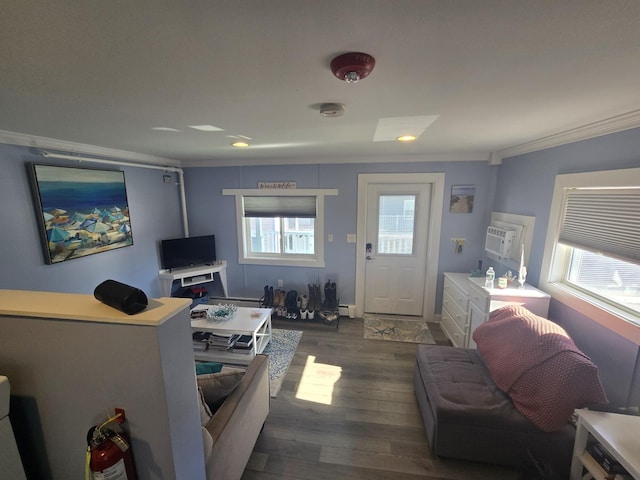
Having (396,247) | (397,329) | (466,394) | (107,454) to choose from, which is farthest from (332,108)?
(397,329)

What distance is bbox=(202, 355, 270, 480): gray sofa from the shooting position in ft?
4.21

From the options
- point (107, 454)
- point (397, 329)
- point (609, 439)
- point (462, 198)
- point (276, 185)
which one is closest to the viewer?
point (107, 454)

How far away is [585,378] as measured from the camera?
1.50m

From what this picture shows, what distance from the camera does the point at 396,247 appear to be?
3758 mm

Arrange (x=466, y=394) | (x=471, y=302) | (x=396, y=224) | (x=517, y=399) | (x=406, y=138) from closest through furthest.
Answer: (x=517, y=399) → (x=466, y=394) → (x=406, y=138) → (x=471, y=302) → (x=396, y=224)

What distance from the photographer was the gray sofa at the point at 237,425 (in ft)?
4.21

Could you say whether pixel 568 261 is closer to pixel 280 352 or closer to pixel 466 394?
pixel 466 394

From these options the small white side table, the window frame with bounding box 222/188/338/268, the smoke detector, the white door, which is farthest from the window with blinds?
the window frame with bounding box 222/188/338/268

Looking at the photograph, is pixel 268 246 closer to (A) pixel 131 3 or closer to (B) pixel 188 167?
(B) pixel 188 167

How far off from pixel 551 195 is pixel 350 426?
2625 millimetres

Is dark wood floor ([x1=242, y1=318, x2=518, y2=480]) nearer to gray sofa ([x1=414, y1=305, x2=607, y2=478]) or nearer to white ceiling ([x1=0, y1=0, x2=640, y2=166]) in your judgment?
gray sofa ([x1=414, y1=305, x2=607, y2=478])

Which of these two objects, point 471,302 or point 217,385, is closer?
point 217,385

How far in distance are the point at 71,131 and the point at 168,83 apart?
1.59 m

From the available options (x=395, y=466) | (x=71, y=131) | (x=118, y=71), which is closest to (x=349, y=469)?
(x=395, y=466)
